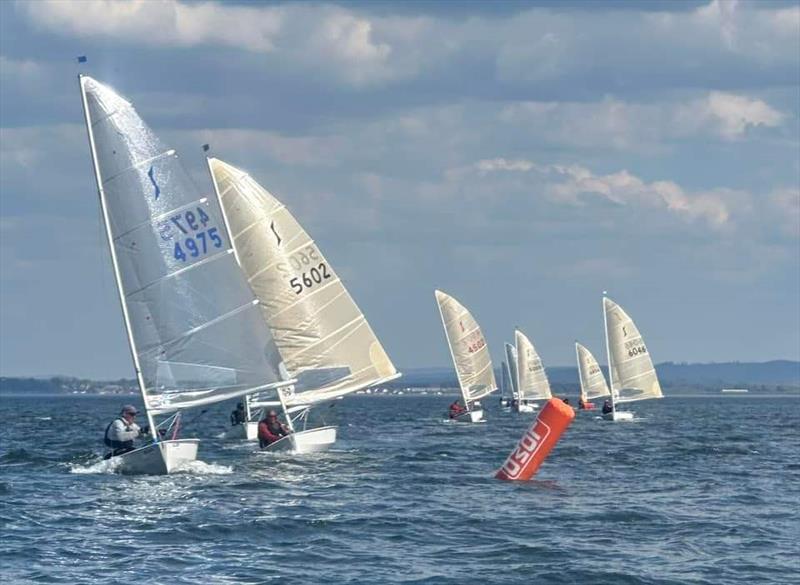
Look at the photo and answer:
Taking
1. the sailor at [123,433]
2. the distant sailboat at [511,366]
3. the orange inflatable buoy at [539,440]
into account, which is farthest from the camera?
the distant sailboat at [511,366]

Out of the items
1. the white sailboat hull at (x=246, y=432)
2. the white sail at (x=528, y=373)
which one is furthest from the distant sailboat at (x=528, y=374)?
the white sailboat hull at (x=246, y=432)

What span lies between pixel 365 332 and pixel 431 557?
27.4 m

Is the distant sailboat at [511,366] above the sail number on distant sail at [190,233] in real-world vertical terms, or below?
below

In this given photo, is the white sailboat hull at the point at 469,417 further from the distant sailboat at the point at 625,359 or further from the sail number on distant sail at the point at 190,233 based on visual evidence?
the sail number on distant sail at the point at 190,233

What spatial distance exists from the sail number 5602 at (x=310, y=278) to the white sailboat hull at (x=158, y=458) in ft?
46.6

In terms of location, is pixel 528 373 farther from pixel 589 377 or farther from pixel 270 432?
pixel 270 432

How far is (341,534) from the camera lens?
2538 centimetres

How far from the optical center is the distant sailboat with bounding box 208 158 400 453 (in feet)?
157

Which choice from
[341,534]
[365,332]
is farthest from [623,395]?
[341,534]

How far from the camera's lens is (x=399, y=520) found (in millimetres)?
27094

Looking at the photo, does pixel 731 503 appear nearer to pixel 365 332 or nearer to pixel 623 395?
pixel 365 332

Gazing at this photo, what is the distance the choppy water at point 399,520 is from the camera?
21.8m

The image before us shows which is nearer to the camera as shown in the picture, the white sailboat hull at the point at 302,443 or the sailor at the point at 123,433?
the sailor at the point at 123,433

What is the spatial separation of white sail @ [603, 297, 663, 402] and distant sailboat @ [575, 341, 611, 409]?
1402 cm
